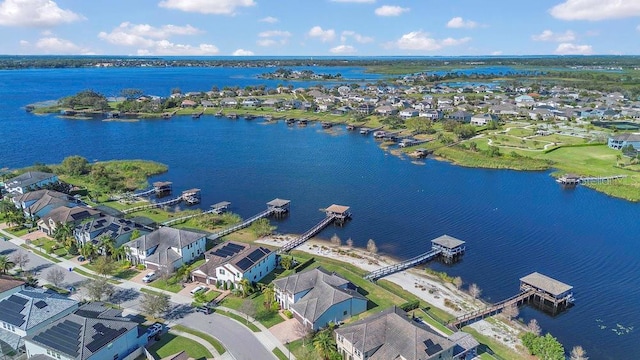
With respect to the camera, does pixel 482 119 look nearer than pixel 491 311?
No

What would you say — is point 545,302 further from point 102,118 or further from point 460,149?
point 102,118

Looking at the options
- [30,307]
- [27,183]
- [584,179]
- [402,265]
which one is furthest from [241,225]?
[584,179]

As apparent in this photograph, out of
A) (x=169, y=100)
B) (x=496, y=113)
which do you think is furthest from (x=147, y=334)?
(x=169, y=100)

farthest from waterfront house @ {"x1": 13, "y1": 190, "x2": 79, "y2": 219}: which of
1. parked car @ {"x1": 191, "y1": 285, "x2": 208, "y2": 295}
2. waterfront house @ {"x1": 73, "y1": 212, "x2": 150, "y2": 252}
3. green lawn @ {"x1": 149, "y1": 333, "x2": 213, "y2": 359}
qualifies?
green lawn @ {"x1": 149, "y1": 333, "x2": 213, "y2": 359}

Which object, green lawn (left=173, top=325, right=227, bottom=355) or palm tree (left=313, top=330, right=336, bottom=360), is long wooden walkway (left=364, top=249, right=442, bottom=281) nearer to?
palm tree (left=313, top=330, right=336, bottom=360)

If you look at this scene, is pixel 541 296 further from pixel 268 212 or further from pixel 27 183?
pixel 27 183
